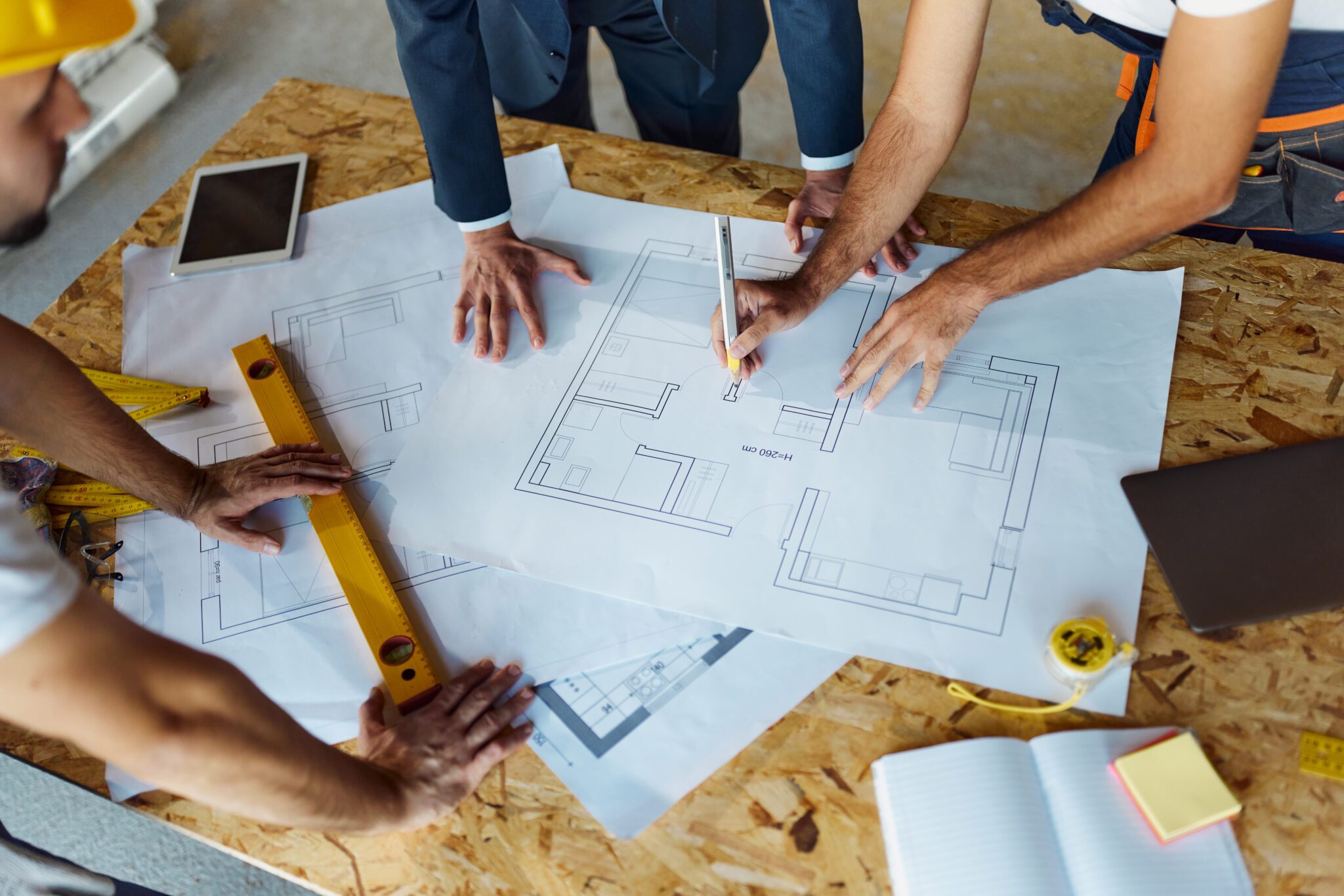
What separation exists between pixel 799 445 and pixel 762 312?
0.21 meters

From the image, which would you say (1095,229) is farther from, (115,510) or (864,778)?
(115,510)

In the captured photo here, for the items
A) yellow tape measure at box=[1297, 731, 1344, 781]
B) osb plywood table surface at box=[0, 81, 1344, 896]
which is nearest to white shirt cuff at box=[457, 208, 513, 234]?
osb plywood table surface at box=[0, 81, 1344, 896]

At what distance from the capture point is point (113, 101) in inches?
115

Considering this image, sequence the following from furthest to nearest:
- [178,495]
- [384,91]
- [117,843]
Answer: [384,91]
[117,843]
[178,495]

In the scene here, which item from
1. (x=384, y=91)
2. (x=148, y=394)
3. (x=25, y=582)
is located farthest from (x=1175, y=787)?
(x=384, y=91)

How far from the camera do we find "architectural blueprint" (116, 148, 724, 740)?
0.98m

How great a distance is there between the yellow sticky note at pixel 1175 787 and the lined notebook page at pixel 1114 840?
0.01 metres

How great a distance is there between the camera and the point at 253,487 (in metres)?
1.09

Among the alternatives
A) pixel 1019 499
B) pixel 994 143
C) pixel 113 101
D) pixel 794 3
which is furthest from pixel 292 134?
pixel 994 143

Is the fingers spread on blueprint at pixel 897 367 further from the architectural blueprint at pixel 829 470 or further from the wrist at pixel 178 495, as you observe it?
the wrist at pixel 178 495

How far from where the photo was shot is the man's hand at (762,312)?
114 cm

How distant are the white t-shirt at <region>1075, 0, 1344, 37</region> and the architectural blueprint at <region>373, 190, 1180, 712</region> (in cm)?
33

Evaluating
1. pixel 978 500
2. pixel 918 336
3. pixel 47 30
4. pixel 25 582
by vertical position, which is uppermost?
pixel 47 30

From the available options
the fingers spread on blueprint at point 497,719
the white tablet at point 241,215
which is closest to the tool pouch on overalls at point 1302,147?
the fingers spread on blueprint at point 497,719
